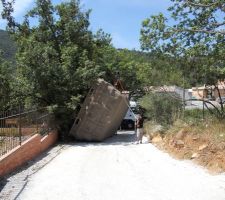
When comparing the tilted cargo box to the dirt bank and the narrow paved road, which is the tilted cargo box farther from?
the narrow paved road

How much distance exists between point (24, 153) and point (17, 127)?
3.45ft

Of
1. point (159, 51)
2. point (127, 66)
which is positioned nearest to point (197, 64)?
point (159, 51)

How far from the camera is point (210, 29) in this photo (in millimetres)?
17391

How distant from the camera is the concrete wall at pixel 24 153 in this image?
46.5ft

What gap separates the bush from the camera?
90.7 feet

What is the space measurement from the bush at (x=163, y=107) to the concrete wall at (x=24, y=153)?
23.9ft

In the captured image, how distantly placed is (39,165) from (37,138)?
338 centimetres

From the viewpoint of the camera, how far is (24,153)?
17.1m

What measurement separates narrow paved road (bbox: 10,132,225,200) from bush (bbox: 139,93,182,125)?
8787mm

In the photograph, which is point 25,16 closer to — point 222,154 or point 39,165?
point 39,165

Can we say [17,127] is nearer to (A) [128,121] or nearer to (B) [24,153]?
(B) [24,153]

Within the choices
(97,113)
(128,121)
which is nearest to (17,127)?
(97,113)

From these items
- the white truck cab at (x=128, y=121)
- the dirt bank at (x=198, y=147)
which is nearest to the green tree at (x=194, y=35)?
the dirt bank at (x=198, y=147)

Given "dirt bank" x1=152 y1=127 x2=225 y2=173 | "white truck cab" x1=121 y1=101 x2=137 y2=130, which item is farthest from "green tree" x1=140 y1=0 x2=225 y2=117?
"white truck cab" x1=121 y1=101 x2=137 y2=130
